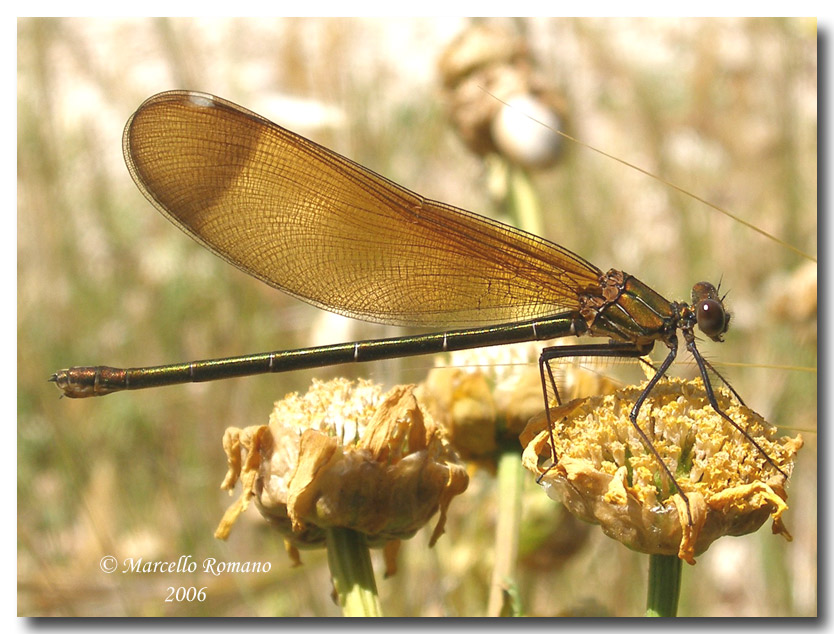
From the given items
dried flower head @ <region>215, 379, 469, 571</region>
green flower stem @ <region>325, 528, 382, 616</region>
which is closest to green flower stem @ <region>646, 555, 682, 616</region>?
dried flower head @ <region>215, 379, 469, 571</region>

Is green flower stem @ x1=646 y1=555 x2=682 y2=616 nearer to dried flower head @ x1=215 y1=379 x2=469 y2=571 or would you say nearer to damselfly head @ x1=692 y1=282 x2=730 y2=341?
dried flower head @ x1=215 y1=379 x2=469 y2=571

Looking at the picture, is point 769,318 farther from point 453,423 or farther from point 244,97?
point 244,97

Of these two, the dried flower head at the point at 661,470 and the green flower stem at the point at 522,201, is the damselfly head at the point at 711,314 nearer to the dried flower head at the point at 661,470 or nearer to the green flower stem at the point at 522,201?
the dried flower head at the point at 661,470

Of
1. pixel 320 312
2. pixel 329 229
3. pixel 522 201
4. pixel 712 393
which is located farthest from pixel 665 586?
pixel 320 312

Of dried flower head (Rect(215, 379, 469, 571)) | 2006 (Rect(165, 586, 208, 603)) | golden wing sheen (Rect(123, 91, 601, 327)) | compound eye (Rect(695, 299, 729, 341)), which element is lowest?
2006 (Rect(165, 586, 208, 603))

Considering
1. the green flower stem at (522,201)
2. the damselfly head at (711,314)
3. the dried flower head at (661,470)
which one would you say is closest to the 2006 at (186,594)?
Result: the dried flower head at (661,470)

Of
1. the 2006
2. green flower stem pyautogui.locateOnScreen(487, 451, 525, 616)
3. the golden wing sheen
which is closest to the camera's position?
green flower stem pyautogui.locateOnScreen(487, 451, 525, 616)
